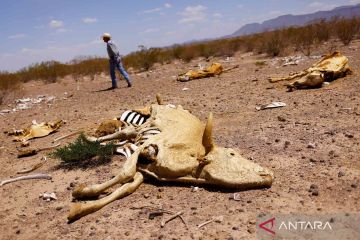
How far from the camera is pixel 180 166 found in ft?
13.5

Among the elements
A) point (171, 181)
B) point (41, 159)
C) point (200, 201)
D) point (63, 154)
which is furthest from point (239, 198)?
point (41, 159)

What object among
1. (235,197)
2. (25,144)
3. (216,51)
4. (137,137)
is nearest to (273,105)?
(137,137)

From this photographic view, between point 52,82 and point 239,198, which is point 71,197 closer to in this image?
point 239,198

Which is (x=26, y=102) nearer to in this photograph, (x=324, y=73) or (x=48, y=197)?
(x=48, y=197)

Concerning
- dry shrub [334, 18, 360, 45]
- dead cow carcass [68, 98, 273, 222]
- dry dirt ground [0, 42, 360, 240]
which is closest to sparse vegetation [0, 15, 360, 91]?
dry shrub [334, 18, 360, 45]

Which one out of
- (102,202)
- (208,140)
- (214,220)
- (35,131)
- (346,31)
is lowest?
(214,220)

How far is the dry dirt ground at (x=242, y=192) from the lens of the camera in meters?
3.68

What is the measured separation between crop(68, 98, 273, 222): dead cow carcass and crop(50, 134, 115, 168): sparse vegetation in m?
0.92

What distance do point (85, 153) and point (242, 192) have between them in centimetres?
259

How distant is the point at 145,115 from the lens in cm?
593


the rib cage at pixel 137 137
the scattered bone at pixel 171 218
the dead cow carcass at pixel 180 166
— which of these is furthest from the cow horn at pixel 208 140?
the rib cage at pixel 137 137

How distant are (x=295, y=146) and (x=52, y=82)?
14964 millimetres

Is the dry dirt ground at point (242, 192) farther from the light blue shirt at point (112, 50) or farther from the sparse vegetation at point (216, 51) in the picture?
the sparse vegetation at point (216, 51)

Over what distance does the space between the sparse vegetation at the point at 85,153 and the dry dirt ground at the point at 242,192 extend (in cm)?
18
